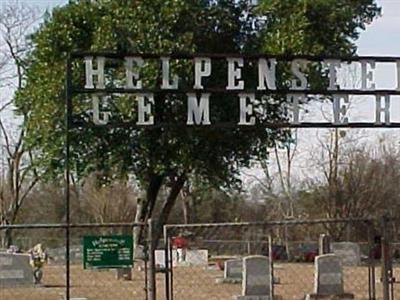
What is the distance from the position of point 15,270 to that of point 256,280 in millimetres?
7761

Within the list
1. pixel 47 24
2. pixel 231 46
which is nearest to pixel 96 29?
pixel 47 24

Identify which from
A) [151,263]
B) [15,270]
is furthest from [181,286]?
[151,263]

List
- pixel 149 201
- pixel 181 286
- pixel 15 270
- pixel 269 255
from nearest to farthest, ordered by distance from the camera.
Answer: pixel 269 255
pixel 15 270
pixel 181 286
pixel 149 201

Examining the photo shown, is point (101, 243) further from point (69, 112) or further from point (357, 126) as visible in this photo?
point (357, 126)

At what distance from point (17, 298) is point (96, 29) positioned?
38.1ft

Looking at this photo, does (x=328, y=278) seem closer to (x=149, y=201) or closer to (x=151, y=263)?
(x=151, y=263)

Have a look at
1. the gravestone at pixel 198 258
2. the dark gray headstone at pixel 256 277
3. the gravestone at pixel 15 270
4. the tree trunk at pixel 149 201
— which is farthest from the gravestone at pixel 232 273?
the tree trunk at pixel 149 201

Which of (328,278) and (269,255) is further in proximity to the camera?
(328,278)

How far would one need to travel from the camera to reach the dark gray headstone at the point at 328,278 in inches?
925

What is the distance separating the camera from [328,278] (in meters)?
23.7

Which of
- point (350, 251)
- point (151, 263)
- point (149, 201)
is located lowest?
point (350, 251)

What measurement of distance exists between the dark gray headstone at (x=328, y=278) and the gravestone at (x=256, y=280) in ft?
4.22

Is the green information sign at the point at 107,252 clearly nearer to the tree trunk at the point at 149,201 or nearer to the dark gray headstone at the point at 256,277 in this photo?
the dark gray headstone at the point at 256,277

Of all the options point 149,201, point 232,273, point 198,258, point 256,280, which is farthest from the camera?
point 149,201
